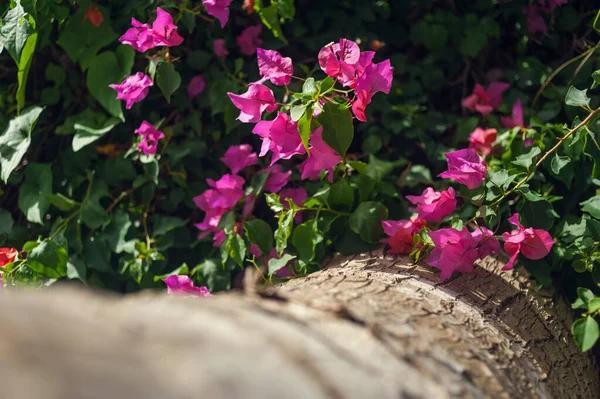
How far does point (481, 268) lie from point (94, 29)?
41.7 inches

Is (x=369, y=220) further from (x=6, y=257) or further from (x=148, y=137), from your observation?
(x=6, y=257)

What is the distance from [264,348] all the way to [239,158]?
1.04 m

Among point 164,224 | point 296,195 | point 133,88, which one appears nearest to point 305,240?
point 296,195

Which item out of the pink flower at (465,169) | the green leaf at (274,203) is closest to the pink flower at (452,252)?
the pink flower at (465,169)

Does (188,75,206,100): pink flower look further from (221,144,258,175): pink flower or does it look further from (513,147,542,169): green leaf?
(513,147,542,169): green leaf

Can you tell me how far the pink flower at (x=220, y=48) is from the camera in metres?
1.73

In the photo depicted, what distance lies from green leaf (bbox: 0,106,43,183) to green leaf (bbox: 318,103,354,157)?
0.75 m

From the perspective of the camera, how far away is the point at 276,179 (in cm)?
161

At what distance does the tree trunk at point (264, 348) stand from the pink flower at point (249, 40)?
2.90 feet

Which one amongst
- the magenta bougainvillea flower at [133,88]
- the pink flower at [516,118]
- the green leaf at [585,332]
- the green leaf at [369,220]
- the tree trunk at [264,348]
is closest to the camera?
the tree trunk at [264,348]

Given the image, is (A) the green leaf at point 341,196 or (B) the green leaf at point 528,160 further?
(A) the green leaf at point 341,196

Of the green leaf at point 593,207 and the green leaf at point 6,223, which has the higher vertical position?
the green leaf at point 593,207

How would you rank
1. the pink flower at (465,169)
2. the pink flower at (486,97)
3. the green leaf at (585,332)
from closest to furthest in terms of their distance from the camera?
1. the green leaf at (585,332)
2. the pink flower at (465,169)
3. the pink flower at (486,97)

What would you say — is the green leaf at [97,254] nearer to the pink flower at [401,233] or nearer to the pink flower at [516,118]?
the pink flower at [401,233]
